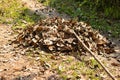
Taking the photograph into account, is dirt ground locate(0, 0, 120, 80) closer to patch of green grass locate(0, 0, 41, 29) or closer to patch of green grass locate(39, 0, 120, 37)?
patch of green grass locate(0, 0, 41, 29)

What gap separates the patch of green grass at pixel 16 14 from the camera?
38.7 feet

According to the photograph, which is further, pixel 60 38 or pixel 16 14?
pixel 16 14

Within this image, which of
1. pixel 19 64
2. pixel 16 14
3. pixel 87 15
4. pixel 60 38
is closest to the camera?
pixel 19 64

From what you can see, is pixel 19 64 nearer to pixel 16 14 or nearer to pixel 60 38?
pixel 60 38

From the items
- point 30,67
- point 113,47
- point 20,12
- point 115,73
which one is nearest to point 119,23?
point 113,47

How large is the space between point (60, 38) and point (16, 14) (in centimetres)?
426

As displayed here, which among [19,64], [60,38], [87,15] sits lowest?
[19,64]

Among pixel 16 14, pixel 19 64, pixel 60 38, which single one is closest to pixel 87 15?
pixel 16 14

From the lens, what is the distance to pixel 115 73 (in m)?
7.94

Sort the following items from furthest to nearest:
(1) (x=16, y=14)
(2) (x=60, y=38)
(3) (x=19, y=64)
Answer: (1) (x=16, y=14) → (2) (x=60, y=38) → (3) (x=19, y=64)

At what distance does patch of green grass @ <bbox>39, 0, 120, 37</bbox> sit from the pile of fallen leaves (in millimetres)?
2046

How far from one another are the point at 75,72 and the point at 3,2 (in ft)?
23.4

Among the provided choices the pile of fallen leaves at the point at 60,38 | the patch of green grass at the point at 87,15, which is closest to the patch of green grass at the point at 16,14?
the patch of green grass at the point at 87,15

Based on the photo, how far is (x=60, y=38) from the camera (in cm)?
898
